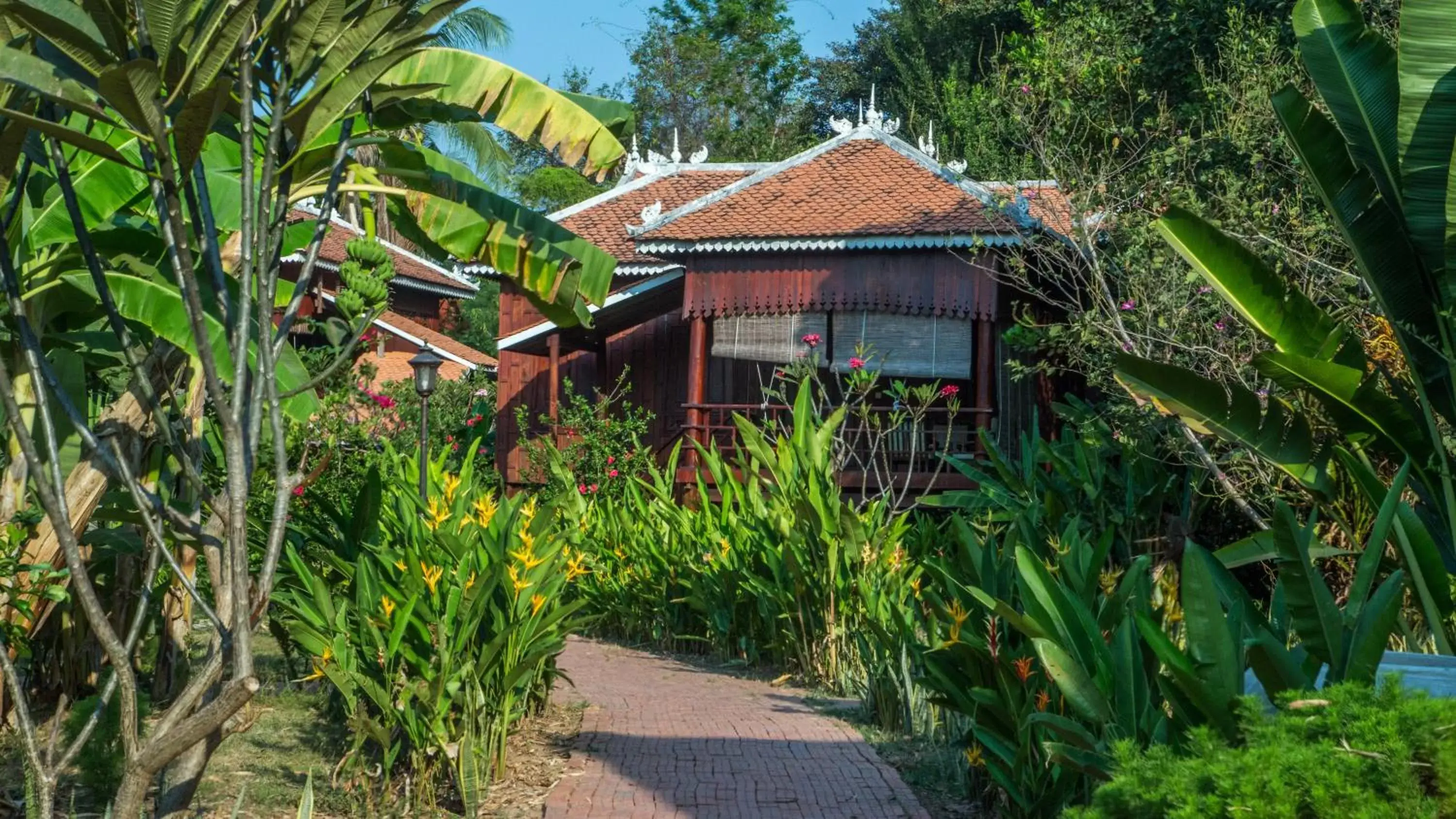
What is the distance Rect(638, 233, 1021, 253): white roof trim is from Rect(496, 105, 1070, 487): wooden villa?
0.06ft

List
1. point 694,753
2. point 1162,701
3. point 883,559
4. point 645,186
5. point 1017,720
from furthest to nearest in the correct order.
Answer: point 645,186
point 883,559
point 694,753
point 1017,720
point 1162,701

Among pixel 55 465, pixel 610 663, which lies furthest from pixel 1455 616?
pixel 610 663

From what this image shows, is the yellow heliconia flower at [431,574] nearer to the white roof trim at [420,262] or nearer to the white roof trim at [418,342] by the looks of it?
the white roof trim at [418,342]

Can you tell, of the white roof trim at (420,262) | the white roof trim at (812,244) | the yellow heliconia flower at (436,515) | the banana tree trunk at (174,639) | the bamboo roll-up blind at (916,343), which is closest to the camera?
the yellow heliconia flower at (436,515)

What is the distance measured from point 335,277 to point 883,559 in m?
19.1

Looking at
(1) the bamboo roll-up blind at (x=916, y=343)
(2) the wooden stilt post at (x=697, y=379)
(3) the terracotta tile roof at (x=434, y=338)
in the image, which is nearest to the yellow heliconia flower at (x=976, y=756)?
(1) the bamboo roll-up blind at (x=916, y=343)

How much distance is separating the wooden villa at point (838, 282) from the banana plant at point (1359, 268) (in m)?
8.13

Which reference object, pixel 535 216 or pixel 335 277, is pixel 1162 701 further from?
pixel 335 277

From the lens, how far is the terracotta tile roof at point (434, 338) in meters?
25.5

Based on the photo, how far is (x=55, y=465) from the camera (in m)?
3.45

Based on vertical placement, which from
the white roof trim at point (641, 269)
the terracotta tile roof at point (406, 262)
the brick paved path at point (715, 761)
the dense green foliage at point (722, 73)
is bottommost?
the brick paved path at point (715, 761)

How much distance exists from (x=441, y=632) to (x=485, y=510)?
1144 millimetres

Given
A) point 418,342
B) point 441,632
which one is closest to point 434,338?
point 418,342

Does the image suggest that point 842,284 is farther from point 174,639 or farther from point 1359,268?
point 1359,268
